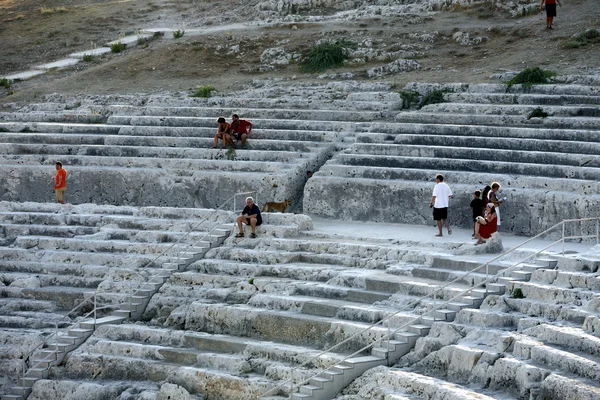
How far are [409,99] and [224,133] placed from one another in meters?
4.03

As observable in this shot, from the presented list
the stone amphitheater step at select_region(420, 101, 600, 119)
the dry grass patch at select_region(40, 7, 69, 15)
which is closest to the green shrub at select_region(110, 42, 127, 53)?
the dry grass patch at select_region(40, 7, 69, 15)

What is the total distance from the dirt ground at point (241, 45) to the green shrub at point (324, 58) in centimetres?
32

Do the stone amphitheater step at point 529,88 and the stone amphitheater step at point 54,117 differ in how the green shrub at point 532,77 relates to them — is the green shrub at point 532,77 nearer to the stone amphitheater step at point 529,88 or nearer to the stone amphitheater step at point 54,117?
the stone amphitheater step at point 529,88

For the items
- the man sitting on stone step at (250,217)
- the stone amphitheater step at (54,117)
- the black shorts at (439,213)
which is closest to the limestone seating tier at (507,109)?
the black shorts at (439,213)

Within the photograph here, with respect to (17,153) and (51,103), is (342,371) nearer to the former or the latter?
(17,153)

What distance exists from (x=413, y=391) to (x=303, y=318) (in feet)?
9.15

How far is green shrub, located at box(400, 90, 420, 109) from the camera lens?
25469 millimetres

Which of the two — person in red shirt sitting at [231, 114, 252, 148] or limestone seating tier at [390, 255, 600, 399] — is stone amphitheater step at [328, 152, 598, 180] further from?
limestone seating tier at [390, 255, 600, 399]

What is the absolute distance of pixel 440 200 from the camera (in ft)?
65.9

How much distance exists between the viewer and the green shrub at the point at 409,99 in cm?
2547

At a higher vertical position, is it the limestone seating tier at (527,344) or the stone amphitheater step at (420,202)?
the stone amphitheater step at (420,202)

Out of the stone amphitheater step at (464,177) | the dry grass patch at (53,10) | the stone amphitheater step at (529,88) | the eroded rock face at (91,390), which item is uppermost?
the dry grass patch at (53,10)

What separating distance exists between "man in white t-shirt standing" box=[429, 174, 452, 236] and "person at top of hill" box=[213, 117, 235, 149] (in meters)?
5.26

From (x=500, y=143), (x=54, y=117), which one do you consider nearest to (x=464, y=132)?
(x=500, y=143)
